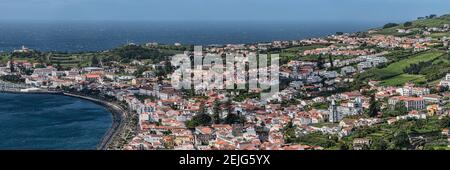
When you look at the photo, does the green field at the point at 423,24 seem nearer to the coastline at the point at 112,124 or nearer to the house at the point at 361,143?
the coastline at the point at 112,124

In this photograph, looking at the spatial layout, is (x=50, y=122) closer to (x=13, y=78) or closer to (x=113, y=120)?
(x=113, y=120)

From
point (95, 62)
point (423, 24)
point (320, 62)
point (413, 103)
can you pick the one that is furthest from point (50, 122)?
point (423, 24)

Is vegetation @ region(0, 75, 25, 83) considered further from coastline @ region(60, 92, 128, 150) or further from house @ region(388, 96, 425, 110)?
house @ region(388, 96, 425, 110)

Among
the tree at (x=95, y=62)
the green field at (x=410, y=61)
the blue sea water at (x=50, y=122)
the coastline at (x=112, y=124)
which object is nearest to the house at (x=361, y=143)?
the coastline at (x=112, y=124)
